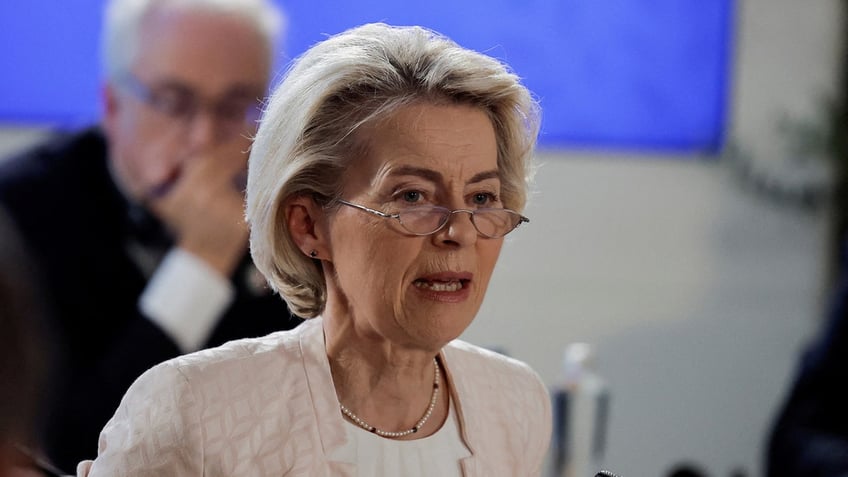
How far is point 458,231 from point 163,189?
2.31 metres

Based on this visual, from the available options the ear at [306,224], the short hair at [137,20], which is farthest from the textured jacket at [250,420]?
the short hair at [137,20]

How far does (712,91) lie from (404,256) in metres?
3.39

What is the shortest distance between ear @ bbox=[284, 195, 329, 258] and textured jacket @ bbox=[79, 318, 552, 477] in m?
0.12

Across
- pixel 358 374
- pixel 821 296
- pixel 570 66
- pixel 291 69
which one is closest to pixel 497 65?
pixel 291 69

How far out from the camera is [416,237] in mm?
1520

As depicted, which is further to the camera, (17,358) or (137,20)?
(137,20)

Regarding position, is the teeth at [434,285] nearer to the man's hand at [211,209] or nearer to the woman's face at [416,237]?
the woman's face at [416,237]

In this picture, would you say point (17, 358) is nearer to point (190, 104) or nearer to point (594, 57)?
point (190, 104)

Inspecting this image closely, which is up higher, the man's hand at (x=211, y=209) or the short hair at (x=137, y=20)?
the short hair at (x=137, y=20)

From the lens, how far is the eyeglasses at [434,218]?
4.99 feet

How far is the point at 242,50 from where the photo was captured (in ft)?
11.8

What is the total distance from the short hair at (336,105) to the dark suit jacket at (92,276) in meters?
1.83

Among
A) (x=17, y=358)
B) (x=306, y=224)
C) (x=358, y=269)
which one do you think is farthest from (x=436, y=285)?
(x=17, y=358)

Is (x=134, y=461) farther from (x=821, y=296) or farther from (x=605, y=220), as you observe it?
(x=821, y=296)
